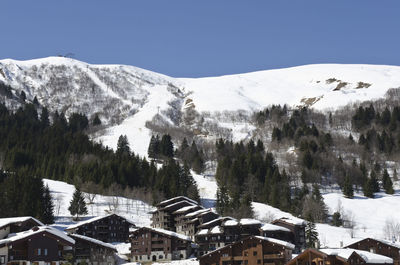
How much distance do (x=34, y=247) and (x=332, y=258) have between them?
33428mm

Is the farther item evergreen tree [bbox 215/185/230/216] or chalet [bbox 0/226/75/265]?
evergreen tree [bbox 215/185/230/216]

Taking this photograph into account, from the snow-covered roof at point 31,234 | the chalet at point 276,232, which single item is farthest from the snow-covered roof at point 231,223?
the snow-covered roof at point 31,234

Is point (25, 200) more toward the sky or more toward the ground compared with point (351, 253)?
more toward the sky

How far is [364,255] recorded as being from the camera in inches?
2608

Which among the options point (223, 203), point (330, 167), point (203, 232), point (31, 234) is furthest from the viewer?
point (330, 167)

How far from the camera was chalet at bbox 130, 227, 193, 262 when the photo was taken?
265 ft

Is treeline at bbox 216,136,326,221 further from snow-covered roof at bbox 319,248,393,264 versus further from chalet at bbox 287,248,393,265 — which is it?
chalet at bbox 287,248,393,265

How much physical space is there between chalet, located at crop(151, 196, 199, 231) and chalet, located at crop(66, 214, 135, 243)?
7.41 metres

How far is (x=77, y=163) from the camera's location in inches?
4833

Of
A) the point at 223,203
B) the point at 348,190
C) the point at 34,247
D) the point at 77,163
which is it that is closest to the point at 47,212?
the point at 34,247

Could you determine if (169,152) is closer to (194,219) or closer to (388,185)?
(388,185)

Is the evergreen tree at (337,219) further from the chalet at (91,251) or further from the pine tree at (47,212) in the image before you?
the pine tree at (47,212)

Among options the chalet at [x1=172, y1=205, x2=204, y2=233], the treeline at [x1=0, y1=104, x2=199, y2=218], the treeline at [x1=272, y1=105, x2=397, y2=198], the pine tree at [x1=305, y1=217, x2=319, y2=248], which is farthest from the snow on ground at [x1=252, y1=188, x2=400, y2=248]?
the treeline at [x1=0, y1=104, x2=199, y2=218]

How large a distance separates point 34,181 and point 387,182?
69.4 m
